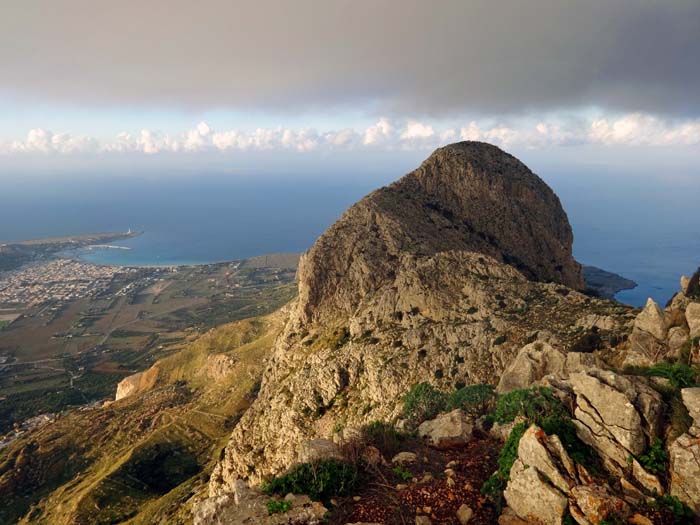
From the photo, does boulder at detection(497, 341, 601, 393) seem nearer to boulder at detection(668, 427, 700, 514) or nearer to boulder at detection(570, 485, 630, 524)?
boulder at detection(668, 427, 700, 514)

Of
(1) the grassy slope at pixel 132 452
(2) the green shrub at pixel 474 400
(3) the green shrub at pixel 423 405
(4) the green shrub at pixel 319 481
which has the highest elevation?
(4) the green shrub at pixel 319 481

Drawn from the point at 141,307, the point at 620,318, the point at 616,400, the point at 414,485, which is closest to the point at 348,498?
the point at 414,485

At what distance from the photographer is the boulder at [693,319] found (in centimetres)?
1612

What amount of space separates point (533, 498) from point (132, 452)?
2616 inches

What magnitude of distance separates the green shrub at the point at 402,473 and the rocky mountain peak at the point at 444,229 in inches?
1365

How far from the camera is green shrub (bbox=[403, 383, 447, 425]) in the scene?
2020 cm

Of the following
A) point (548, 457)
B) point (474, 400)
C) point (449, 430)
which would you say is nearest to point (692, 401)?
point (548, 457)

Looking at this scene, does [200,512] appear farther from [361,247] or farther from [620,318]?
[361,247]

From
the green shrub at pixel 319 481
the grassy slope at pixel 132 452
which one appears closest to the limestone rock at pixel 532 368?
the green shrub at pixel 319 481

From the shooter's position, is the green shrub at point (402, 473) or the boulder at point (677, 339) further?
the boulder at point (677, 339)

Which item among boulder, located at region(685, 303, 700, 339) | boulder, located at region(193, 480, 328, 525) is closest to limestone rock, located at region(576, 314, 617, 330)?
boulder, located at region(685, 303, 700, 339)

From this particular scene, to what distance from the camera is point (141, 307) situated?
647 feet

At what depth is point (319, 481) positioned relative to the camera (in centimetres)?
1247

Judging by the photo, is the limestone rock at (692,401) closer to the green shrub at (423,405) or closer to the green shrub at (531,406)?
the green shrub at (531,406)
